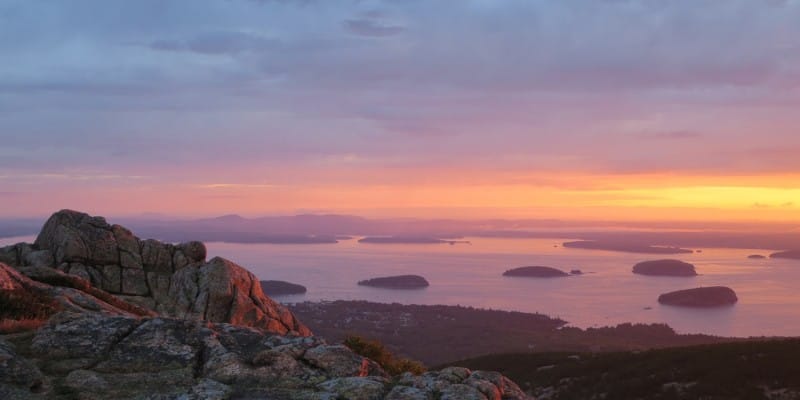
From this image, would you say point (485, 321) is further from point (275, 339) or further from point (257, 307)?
point (275, 339)

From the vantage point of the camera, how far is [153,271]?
113 ft

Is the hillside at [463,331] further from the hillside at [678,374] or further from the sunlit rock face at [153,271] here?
the sunlit rock face at [153,271]

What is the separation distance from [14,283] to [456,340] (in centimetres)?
11450

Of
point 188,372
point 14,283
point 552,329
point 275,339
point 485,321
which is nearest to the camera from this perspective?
point 188,372

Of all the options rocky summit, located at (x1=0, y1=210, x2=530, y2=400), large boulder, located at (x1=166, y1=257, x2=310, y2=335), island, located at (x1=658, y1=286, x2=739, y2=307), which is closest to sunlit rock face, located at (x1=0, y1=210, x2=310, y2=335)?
large boulder, located at (x1=166, y1=257, x2=310, y2=335)

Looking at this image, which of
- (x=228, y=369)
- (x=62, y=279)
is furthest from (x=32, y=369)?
(x=62, y=279)

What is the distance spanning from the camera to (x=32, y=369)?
10609 millimetres

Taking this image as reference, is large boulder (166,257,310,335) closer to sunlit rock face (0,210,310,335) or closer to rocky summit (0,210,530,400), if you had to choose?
sunlit rock face (0,210,310,335)

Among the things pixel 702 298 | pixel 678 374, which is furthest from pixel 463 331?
pixel 702 298

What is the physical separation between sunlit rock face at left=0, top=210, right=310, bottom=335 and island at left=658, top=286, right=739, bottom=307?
613 ft

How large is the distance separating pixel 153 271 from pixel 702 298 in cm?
19401

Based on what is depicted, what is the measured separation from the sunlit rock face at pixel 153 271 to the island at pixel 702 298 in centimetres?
18694

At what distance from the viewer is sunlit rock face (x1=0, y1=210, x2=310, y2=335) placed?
30078 millimetres

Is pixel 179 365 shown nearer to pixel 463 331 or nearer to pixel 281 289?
pixel 463 331
